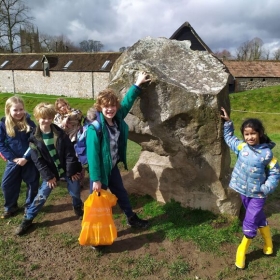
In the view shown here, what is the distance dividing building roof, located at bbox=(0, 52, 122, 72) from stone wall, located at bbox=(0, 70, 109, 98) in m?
0.53

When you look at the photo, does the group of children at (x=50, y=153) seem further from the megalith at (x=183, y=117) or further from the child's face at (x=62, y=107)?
the child's face at (x=62, y=107)

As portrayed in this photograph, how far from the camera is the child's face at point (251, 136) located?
318cm

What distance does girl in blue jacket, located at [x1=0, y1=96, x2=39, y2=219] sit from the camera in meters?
3.86

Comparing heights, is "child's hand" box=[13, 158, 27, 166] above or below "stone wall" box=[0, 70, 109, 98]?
below

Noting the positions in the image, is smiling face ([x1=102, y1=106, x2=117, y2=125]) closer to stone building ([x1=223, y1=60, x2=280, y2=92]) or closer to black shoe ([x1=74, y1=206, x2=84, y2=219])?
black shoe ([x1=74, y1=206, x2=84, y2=219])

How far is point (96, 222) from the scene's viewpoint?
3.40 meters

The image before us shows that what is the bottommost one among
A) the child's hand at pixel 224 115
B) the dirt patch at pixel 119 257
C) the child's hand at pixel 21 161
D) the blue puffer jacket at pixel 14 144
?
the dirt patch at pixel 119 257

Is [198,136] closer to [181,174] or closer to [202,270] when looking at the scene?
[181,174]

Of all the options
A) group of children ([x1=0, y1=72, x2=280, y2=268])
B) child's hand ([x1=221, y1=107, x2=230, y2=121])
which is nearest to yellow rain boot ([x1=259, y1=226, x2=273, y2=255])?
group of children ([x1=0, y1=72, x2=280, y2=268])

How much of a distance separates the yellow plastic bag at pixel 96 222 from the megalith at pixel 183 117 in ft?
3.70

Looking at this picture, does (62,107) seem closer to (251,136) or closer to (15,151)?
(15,151)

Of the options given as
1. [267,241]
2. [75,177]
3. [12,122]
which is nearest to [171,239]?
[267,241]

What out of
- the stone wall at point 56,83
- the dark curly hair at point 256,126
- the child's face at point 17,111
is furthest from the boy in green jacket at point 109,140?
the stone wall at point 56,83

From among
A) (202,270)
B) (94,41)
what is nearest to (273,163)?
(202,270)
